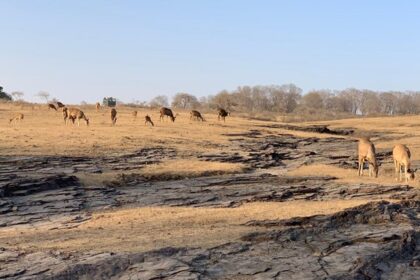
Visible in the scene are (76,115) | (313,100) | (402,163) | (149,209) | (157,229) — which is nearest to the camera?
(157,229)

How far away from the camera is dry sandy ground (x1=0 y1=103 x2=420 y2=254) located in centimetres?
1249

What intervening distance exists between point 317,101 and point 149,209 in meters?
119

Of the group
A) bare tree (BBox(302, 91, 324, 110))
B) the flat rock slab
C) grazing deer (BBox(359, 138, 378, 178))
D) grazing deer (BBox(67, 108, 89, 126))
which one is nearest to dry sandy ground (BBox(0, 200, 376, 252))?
the flat rock slab

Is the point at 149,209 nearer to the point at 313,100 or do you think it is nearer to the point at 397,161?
the point at 397,161

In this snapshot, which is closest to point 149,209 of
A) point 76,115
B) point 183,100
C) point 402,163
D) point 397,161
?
point 402,163

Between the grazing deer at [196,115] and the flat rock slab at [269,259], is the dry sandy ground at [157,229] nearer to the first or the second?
the flat rock slab at [269,259]

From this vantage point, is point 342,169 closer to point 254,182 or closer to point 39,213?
point 254,182

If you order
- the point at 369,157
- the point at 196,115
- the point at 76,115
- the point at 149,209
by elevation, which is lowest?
the point at 149,209

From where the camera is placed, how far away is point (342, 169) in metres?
26.0

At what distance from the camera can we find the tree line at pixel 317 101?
121 metres

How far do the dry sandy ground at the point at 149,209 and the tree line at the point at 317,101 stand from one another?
65.5 metres

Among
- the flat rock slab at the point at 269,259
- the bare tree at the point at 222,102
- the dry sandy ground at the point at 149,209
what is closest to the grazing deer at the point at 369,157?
the dry sandy ground at the point at 149,209

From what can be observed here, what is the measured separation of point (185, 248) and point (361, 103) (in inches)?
5337

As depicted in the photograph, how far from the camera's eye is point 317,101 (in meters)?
132
